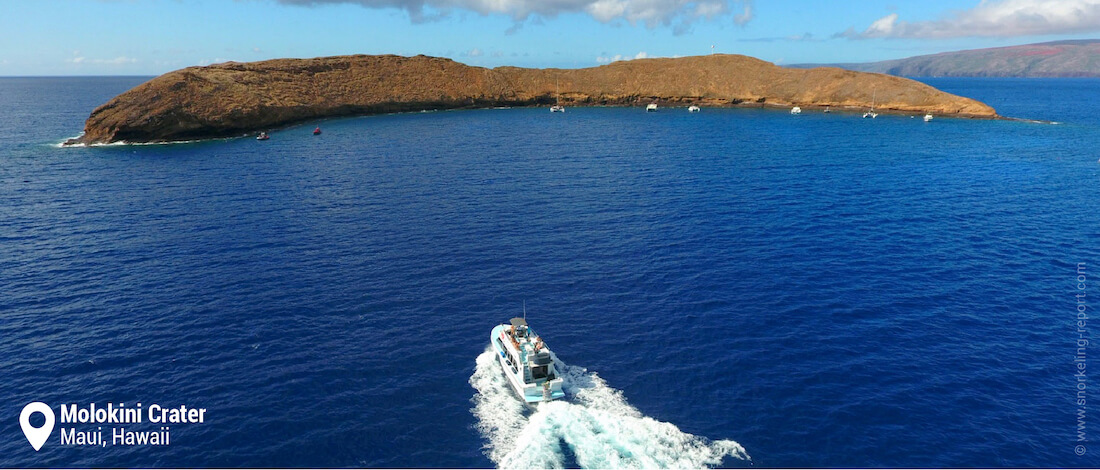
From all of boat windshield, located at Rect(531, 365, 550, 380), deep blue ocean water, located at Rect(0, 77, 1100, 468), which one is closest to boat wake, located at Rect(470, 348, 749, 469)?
deep blue ocean water, located at Rect(0, 77, 1100, 468)

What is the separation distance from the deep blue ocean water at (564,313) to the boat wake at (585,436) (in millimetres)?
190

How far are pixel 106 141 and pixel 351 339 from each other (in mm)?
136441

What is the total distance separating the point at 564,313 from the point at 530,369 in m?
13.2

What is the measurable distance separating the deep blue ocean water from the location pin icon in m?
0.76

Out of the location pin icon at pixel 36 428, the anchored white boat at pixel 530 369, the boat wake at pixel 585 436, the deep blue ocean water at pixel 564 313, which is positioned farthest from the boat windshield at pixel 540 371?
the location pin icon at pixel 36 428

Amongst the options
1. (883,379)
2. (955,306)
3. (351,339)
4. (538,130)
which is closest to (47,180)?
(351,339)

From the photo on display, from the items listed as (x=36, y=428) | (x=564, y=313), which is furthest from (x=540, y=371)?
(x=36, y=428)

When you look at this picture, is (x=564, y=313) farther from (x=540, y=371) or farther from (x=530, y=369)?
(x=530, y=369)

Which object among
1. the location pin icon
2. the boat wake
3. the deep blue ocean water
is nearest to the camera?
the boat wake

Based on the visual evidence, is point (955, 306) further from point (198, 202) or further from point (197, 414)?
point (198, 202)

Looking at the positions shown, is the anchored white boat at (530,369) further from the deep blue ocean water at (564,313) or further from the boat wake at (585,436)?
the deep blue ocean water at (564,313)

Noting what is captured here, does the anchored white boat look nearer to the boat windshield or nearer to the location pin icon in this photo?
the boat windshield

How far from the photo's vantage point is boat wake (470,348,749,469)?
1438 inches

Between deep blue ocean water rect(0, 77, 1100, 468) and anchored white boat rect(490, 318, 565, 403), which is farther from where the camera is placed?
anchored white boat rect(490, 318, 565, 403)
